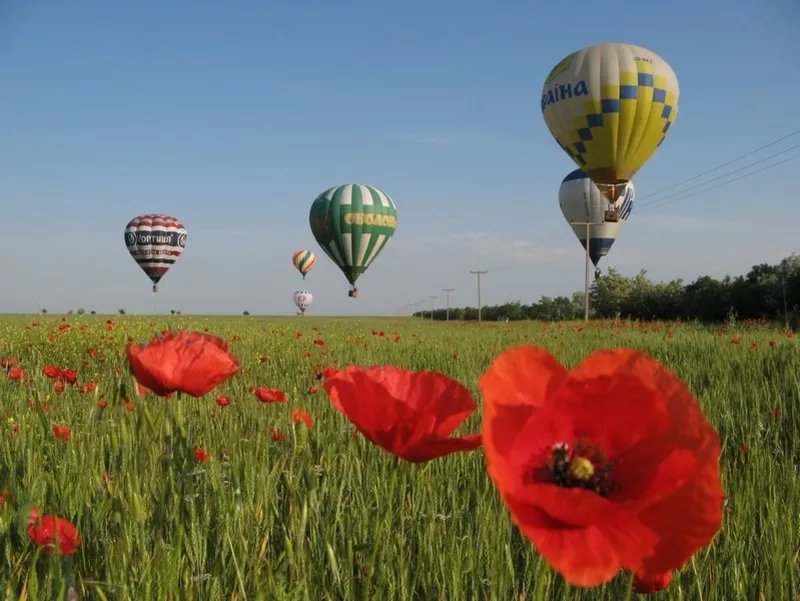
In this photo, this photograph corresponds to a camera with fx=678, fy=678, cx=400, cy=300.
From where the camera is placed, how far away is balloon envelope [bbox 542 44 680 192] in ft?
79.7

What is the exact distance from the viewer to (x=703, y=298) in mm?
35281

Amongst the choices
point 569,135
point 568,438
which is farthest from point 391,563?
point 569,135

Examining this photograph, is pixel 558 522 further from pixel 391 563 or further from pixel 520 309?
pixel 520 309

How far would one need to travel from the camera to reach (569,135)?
84.2 ft

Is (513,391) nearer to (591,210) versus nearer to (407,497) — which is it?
(407,497)

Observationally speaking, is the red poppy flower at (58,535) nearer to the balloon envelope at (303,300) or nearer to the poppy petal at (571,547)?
the poppy petal at (571,547)

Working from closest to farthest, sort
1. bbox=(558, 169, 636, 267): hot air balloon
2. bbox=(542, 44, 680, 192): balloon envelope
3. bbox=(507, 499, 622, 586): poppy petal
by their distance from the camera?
1. bbox=(507, 499, 622, 586): poppy petal
2. bbox=(542, 44, 680, 192): balloon envelope
3. bbox=(558, 169, 636, 267): hot air balloon

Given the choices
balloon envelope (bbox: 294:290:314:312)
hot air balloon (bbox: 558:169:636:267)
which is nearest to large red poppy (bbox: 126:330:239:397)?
hot air balloon (bbox: 558:169:636:267)

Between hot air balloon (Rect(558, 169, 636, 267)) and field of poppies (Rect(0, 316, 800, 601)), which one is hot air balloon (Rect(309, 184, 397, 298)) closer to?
hot air balloon (Rect(558, 169, 636, 267))

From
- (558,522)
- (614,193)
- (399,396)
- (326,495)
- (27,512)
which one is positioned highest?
(614,193)

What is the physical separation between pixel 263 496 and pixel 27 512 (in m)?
0.93

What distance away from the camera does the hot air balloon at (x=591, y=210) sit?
37.5 metres

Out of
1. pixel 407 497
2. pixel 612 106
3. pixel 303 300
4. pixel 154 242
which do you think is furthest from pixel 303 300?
pixel 407 497

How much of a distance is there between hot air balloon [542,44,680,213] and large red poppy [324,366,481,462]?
82.9 ft
